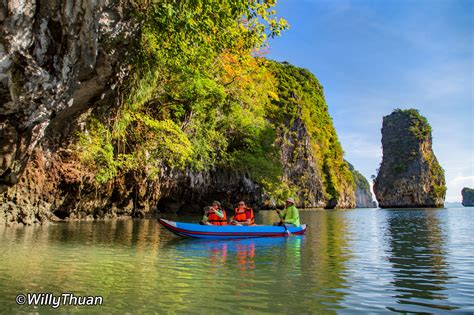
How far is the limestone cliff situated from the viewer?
26.3 feet

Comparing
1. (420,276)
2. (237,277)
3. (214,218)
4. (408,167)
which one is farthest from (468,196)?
(237,277)

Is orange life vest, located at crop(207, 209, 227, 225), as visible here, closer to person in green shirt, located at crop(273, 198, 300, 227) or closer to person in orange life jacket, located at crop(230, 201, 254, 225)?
person in orange life jacket, located at crop(230, 201, 254, 225)

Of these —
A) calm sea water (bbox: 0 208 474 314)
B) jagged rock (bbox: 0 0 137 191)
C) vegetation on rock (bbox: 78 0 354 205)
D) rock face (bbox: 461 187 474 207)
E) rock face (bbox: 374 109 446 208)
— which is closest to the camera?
calm sea water (bbox: 0 208 474 314)

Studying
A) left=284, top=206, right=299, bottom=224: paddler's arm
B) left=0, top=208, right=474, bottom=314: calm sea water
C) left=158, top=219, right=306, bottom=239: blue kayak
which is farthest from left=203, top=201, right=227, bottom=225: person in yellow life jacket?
left=284, top=206, right=299, bottom=224: paddler's arm

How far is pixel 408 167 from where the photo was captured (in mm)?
112375

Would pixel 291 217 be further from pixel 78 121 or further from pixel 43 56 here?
pixel 43 56

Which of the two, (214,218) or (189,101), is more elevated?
(189,101)

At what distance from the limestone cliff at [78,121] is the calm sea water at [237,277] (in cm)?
345

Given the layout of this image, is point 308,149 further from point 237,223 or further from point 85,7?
point 85,7

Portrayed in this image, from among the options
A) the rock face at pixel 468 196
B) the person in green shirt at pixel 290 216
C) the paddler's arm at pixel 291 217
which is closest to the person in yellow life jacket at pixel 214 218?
the person in green shirt at pixel 290 216

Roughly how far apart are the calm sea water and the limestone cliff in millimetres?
3454

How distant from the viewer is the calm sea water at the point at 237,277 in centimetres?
533

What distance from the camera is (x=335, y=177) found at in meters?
90.1

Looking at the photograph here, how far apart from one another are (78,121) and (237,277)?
35.9 ft
